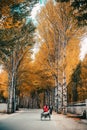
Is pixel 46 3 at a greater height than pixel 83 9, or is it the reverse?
pixel 46 3

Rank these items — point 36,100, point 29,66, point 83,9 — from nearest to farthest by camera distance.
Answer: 1. point 83,9
2. point 29,66
3. point 36,100

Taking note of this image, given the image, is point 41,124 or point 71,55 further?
point 71,55

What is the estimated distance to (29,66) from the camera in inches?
2253

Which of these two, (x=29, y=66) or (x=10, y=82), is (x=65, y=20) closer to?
(x=10, y=82)

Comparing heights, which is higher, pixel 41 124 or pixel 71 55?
pixel 71 55

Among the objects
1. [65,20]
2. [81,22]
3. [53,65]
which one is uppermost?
[65,20]

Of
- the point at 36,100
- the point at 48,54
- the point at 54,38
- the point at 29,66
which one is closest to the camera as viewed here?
the point at 54,38

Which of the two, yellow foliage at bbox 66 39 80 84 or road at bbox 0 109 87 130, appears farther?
yellow foliage at bbox 66 39 80 84

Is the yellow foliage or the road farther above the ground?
the yellow foliage

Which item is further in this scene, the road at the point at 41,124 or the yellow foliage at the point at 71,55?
the yellow foliage at the point at 71,55

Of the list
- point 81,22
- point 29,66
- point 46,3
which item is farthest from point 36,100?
point 81,22

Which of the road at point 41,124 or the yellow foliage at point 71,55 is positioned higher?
the yellow foliage at point 71,55

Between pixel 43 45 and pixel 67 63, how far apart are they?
6792mm

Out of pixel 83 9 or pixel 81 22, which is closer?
pixel 83 9
